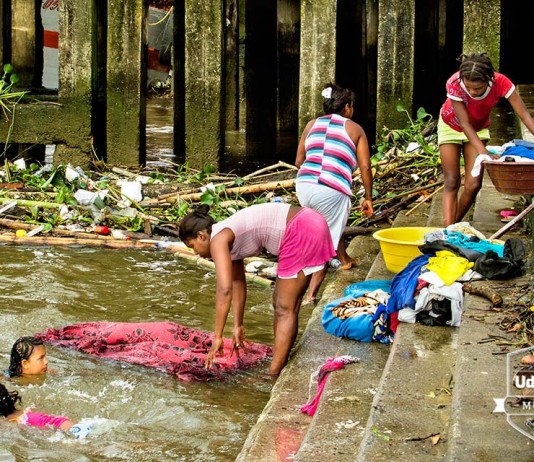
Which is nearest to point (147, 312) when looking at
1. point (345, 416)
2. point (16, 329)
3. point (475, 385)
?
point (16, 329)

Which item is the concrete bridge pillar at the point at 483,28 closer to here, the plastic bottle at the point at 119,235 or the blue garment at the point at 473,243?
the plastic bottle at the point at 119,235

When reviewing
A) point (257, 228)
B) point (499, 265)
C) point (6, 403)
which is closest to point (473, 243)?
point (499, 265)

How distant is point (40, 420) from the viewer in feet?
18.6

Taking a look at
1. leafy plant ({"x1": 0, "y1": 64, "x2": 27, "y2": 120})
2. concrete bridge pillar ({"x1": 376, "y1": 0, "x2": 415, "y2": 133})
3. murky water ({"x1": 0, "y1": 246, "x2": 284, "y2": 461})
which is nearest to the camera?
murky water ({"x1": 0, "y1": 246, "x2": 284, "y2": 461})

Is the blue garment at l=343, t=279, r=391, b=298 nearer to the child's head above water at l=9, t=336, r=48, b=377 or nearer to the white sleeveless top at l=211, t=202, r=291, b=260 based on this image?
the white sleeveless top at l=211, t=202, r=291, b=260

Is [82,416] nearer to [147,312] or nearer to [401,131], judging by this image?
[147,312]

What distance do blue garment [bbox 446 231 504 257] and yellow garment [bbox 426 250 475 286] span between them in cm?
24

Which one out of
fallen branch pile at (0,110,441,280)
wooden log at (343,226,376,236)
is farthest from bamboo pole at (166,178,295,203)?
wooden log at (343,226,376,236)

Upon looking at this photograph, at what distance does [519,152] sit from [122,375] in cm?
284

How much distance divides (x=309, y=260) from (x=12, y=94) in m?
6.61

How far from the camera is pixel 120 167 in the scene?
1182cm

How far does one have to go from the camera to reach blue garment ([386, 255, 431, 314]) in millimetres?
5746

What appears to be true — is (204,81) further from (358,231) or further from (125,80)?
(358,231)

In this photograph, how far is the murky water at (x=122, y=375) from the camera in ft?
18.0
